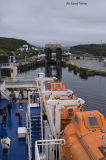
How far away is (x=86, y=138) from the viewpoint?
6090mm

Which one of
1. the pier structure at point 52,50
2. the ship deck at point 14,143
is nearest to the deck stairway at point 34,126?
the ship deck at point 14,143

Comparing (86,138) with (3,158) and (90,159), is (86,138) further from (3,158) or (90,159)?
(3,158)

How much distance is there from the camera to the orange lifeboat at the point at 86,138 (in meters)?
5.41

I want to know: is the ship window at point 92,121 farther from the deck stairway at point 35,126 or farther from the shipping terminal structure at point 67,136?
the deck stairway at point 35,126

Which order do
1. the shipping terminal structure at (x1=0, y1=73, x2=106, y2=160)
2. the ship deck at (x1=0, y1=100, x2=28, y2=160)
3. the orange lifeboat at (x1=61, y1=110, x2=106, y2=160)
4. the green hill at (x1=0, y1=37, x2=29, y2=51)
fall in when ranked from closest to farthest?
the orange lifeboat at (x1=61, y1=110, x2=106, y2=160) < the shipping terminal structure at (x1=0, y1=73, x2=106, y2=160) < the ship deck at (x1=0, y1=100, x2=28, y2=160) < the green hill at (x1=0, y1=37, x2=29, y2=51)

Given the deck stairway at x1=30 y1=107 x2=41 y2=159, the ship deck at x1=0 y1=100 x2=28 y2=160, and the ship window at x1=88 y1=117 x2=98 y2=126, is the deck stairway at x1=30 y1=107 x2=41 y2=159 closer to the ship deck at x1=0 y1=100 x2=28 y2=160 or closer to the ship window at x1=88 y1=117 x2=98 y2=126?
the ship deck at x1=0 y1=100 x2=28 y2=160

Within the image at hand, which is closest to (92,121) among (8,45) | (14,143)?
(14,143)

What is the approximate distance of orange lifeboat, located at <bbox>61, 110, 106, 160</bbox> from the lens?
17.8 ft

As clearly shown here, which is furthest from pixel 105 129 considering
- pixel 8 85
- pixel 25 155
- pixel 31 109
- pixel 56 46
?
pixel 56 46

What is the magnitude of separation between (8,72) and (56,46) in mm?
60185

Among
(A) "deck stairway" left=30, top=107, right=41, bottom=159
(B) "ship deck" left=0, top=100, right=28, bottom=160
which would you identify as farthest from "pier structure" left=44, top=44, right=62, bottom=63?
(A) "deck stairway" left=30, top=107, right=41, bottom=159

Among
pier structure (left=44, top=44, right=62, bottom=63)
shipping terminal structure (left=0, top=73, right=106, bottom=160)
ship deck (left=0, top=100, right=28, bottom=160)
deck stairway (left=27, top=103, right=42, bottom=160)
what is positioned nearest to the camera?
shipping terminal structure (left=0, top=73, right=106, bottom=160)

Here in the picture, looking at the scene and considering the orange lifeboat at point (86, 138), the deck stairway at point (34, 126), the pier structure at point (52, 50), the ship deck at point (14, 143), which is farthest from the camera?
the pier structure at point (52, 50)

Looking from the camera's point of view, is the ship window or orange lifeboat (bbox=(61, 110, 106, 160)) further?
the ship window
